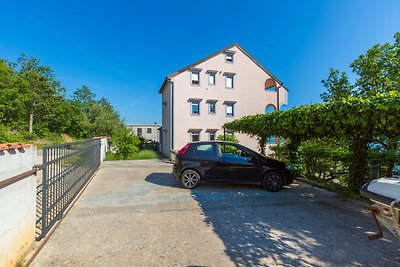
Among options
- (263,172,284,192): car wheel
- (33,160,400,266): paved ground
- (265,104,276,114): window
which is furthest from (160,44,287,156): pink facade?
(33,160,400,266): paved ground

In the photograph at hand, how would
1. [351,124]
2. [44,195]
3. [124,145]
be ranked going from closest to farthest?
1. [44,195]
2. [351,124]
3. [124,145]

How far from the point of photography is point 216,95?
2036cm

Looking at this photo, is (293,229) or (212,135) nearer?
(293,229)

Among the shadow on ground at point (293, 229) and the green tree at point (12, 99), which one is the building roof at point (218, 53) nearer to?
the shadow on ground at point (293, 229)

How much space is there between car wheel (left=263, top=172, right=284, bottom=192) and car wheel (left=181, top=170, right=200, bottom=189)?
2234 millimetres

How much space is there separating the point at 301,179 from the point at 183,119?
489 inches

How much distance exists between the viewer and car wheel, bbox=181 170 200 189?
7242 millimetres

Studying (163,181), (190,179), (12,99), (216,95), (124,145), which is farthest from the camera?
(12,99)

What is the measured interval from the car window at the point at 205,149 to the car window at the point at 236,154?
1.11 ft

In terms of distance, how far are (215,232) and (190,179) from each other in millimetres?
3279

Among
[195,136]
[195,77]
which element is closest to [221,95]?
[195,77]

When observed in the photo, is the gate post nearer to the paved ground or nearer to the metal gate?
the metal gate

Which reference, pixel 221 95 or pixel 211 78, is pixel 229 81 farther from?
pixel 211 78

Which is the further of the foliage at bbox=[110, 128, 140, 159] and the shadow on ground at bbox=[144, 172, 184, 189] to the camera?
the foliage at bbox=[110, 128, 140, 159]
